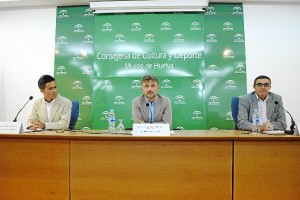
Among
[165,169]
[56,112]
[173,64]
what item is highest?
[173,64]

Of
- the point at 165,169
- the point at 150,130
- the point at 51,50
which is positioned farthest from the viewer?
the point at 51,50

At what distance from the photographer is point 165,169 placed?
1.76m

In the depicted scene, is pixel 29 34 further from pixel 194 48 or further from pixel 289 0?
pixel 289 0

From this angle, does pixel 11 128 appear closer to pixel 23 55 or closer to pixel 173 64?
pixel 173 64

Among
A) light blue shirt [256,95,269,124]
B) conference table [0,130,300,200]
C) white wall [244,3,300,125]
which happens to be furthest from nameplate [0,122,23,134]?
white wall [244,3,300,125]

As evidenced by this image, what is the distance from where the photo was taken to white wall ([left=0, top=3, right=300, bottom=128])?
455 centimetres

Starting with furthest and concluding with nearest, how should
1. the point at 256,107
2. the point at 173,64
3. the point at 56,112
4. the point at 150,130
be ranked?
1. the point at 173,64
2. the point at 256,107
3. the point at 56,112
4. the point at 150,130

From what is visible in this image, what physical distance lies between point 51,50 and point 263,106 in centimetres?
347

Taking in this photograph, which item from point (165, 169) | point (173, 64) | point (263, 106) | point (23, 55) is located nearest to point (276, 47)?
point (173, 64)

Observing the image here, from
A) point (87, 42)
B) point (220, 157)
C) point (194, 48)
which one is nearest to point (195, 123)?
point (194, 48)

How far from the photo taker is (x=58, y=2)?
15.4ft

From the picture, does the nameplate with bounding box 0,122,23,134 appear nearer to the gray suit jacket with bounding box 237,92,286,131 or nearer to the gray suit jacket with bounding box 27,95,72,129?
the gray suit jacket with bounding box 27,95,72,129

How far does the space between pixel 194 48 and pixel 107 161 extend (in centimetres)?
312

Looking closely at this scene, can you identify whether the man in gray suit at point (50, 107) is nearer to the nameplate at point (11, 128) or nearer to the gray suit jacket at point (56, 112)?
the gray suit jacket at point (56, 112)
